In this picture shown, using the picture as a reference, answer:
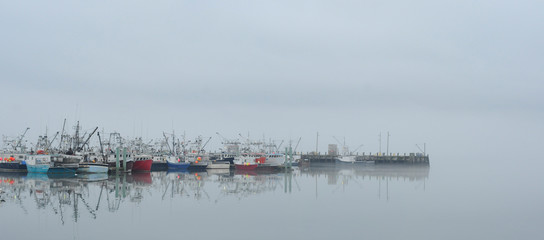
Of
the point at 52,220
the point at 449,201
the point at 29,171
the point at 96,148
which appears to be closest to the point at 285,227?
the point at 52,220

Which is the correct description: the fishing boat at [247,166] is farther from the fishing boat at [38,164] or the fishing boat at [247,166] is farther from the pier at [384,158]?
the pier at [384,158]

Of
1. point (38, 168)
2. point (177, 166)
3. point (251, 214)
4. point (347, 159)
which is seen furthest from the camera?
point (347, 159)

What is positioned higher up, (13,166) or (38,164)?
(38,164)

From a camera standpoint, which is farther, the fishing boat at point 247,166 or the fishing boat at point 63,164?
the fishing boat at point 247,166

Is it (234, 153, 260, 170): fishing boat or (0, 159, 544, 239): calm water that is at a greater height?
(234, 153, 260, 170): fishing boat

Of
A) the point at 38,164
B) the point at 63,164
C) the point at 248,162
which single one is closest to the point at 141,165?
the point at 63,164

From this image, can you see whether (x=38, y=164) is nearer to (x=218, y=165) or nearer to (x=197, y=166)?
(x=197, y=166)

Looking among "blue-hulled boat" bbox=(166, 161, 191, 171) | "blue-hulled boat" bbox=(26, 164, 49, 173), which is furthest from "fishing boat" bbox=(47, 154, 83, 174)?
"blue-hulled boat" bbox=(166, 161, 191, 171)

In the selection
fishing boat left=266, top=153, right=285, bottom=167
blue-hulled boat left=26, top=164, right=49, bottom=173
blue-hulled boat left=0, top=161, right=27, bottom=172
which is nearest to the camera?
blue-hulled boat left=26, top=164, right=49, bottom=173

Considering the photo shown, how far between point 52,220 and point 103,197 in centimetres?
1243

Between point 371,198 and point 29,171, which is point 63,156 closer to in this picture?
point 29,171

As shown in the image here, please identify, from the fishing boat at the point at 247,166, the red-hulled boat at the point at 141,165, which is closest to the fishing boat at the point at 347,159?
the fishing boat at the point at 247,166

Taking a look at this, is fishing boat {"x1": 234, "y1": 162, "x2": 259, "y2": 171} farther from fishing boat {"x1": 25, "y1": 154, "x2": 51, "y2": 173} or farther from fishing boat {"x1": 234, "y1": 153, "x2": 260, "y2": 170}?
fishing boat {"x1": 25, "y1": 154, "x2": 51, "y2": 173}

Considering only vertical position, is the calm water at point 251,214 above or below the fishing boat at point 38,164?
below
